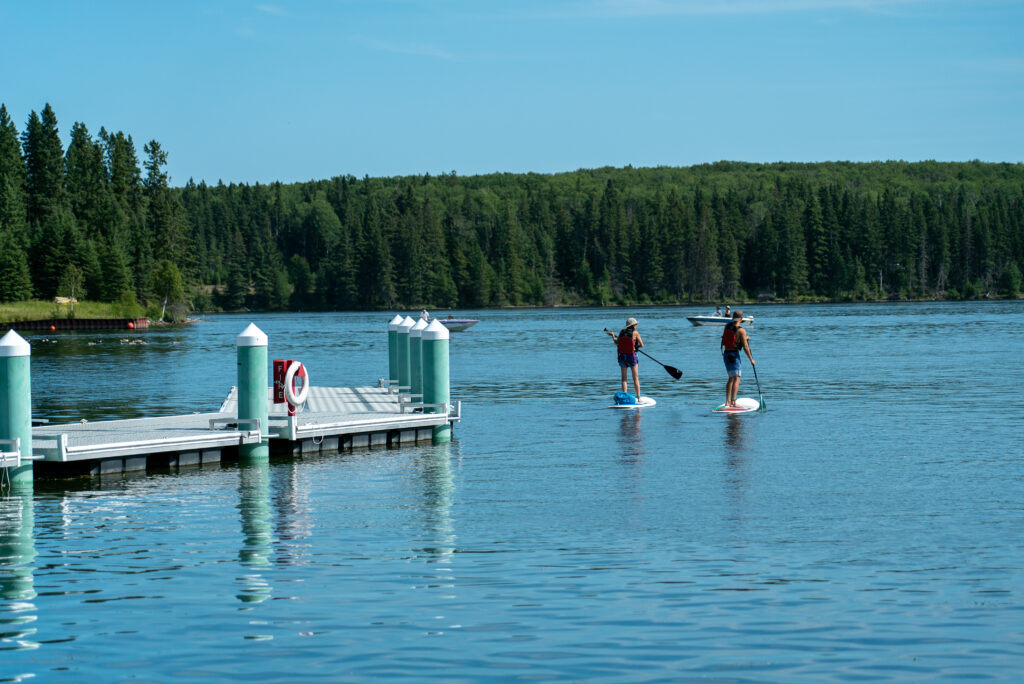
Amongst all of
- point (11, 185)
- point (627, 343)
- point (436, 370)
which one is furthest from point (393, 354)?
point (11, 185)

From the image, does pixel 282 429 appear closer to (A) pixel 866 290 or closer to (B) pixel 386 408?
(B) pixel 386 408

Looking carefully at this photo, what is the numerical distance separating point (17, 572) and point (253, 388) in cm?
800

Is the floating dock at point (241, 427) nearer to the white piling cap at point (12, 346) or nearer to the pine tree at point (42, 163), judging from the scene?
the white piling cap at point (12, 346)

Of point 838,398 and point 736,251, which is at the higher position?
point 736,251

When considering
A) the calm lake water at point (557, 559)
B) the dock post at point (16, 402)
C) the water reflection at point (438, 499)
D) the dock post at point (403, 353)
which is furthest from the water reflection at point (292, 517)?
the dock post at point (403, 353)

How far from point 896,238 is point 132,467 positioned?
172 m

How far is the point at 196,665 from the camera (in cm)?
974

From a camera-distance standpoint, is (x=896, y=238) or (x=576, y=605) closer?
(x=576, y=605)

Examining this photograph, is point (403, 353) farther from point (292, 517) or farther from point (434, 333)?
point (292, 517)

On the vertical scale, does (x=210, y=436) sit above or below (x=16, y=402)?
below

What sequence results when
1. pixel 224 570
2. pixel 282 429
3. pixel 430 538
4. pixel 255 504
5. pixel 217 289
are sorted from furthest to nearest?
pixel 217 289 → pixel 282 429 → pixel 255 504 → pixel 430 538 → pixel 224 570

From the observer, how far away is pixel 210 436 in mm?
20719

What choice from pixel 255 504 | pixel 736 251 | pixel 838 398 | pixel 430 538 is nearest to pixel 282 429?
pixel 255 504

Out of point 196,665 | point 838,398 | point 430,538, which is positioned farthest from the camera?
point 838,398
